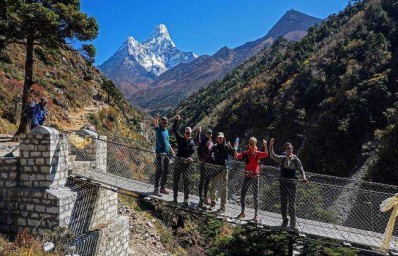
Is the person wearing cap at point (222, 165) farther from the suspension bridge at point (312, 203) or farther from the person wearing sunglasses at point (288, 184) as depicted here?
the person wearing sunglasses at point (288, 184)

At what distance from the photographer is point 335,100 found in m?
39.8

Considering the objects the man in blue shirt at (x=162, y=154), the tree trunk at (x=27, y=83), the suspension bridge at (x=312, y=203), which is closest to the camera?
the suspension bridge at (x=312, y=203)

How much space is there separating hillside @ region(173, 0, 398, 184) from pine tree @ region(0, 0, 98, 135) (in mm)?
23280

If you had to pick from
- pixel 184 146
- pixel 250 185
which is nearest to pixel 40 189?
pixel 184 146

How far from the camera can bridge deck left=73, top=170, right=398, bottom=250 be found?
28.8ft

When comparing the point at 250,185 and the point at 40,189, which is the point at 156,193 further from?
the point at 40,189

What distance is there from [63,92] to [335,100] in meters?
26.6

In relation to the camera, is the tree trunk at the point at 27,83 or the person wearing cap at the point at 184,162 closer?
the person wearing cap at the point at 184,162

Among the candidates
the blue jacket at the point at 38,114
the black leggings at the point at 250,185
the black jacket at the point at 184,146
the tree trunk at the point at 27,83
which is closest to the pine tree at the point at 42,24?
the tree trunk at the point at 27,83

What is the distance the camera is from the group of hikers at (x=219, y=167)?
28.0 feet

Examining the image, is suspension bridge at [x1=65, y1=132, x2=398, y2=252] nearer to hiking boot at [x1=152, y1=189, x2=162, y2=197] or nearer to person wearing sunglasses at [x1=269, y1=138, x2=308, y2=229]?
hiking boot at [x1=152, y1=189, x2=162, y2=197]

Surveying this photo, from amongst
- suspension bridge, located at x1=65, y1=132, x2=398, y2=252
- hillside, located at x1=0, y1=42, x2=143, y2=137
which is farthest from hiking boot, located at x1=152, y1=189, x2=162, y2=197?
hillside, located at x1=0, y1=42, x2=143, y2=137

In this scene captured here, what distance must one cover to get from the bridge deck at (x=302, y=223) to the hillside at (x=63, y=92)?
9375 mm

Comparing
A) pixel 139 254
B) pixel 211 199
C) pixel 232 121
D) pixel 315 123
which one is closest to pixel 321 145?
pixel 315 123
